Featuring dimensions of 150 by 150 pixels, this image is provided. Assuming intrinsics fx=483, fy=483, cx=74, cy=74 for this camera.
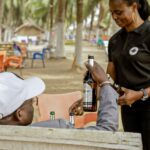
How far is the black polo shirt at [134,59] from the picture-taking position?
2992 mm

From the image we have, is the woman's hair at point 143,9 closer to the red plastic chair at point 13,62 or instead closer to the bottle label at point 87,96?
the bottle label at point 87,96

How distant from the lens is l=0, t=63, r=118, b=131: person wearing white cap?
7.11 ft

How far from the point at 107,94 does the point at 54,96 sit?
2091 millimetres

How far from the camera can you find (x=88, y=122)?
4.17 m

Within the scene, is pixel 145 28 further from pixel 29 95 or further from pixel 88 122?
pixel 88 122

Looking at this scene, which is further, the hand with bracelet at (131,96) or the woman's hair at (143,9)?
the woman's hair at (143,9)

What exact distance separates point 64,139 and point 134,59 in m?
1.22

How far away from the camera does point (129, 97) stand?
2824mm

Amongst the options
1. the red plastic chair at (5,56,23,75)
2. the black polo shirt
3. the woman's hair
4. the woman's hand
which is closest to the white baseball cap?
the woman's hand

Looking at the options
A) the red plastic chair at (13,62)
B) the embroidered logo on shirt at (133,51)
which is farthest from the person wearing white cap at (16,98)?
the red plastic chair at (13,62)

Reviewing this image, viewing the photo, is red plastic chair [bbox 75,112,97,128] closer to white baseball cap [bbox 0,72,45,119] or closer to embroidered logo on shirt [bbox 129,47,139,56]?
embroidered logo on shirt [bbox 129,47,139,56]

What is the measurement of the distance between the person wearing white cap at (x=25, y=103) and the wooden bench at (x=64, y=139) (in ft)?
0.73

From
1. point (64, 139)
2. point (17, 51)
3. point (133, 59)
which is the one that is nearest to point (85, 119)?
point (133, 59)

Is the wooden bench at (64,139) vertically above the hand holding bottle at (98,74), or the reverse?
the hand holding bottle at (98,74)
